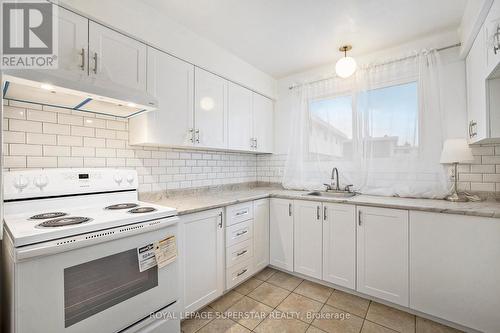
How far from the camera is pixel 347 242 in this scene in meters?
2.17

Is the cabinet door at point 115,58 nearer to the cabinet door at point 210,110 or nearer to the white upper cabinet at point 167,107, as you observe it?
the white upper cabinet at point 167,107

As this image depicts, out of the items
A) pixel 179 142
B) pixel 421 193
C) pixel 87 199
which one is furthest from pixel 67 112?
pixel 421 193

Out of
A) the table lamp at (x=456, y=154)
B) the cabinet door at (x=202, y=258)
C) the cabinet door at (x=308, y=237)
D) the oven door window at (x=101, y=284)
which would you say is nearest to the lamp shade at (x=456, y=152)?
the table lamp at (x=456, y=154)

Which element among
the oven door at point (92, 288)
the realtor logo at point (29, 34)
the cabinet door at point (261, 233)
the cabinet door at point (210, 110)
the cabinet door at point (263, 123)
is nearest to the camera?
the oven door at point (92, 288)

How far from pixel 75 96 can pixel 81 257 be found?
950 mm

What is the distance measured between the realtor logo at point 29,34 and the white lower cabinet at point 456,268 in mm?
2836

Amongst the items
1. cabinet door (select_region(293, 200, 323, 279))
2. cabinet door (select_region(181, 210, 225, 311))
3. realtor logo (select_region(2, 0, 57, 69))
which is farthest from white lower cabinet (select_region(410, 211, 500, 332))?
realtor logo (select_region(2, 0, 57, 69))

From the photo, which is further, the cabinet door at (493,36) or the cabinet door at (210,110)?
the cabinet door at (210,110)

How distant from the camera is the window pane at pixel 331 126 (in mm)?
2738

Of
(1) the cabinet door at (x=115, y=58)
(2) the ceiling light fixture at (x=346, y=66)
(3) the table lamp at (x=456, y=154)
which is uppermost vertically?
(2) the ceiling light fixture at (x=346, y=66)

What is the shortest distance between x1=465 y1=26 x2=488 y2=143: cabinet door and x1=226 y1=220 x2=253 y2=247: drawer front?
2031mm

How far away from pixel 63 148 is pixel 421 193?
10.1ft

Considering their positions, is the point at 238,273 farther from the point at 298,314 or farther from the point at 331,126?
the point at 331,126

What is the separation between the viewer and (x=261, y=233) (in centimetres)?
258
